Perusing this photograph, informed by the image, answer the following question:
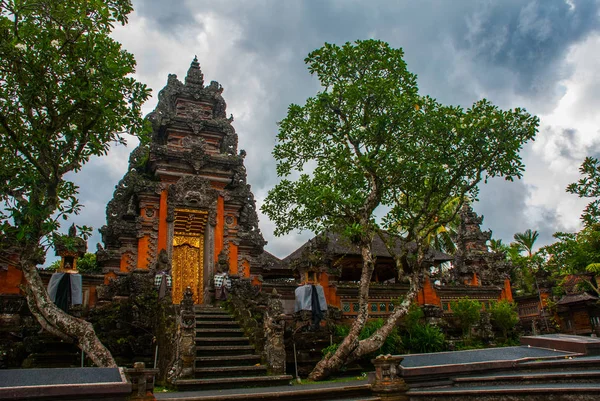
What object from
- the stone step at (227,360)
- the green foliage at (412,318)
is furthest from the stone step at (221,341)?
the green foliage at (412,318)

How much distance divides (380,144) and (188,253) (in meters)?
7.17

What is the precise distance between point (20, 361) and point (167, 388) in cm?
369

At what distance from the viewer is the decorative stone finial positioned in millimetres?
17078

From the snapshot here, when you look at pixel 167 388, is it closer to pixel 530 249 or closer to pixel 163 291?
pixel 163 291

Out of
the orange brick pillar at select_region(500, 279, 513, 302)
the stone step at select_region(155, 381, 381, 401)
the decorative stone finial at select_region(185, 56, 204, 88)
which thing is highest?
the decorative stone finial at select_region(185, 56, 204, 88)

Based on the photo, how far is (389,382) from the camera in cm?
691

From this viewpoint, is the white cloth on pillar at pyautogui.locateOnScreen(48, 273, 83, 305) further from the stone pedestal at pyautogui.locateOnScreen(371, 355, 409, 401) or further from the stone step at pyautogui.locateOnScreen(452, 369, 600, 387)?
the stone step at pyautogui.locateOnScreen(452, 369, 600, 387)

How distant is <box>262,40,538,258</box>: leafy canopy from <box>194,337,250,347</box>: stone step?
3305 millimetres

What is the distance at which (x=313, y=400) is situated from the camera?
22.9 ft

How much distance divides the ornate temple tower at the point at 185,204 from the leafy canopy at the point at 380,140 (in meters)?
3.62

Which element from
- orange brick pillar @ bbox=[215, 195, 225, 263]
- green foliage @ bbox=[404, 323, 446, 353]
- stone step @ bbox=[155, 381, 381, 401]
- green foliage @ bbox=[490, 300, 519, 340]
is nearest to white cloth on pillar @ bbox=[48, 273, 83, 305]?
stone step @ bbox=[155, 381, 381, 401]

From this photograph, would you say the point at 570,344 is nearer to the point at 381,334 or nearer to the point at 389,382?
the point at 389,382

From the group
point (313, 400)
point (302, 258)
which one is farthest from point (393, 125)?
point (313, 400)

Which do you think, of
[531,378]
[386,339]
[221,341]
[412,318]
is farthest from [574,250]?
[221,341]
